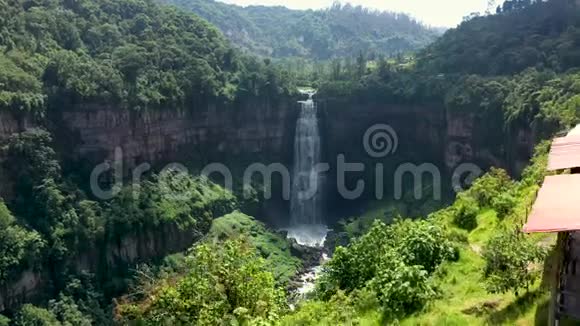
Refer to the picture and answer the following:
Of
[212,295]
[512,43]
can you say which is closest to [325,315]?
[212,295]

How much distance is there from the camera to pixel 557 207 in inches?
335

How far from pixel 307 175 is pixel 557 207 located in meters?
48.0

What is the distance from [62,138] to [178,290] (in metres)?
29.7

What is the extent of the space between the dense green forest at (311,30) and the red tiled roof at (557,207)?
11697cm

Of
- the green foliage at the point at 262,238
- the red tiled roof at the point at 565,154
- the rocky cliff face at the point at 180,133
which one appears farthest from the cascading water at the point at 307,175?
the red tiled roof at the point at 565,154

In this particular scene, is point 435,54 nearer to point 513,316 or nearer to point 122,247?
point 122,247

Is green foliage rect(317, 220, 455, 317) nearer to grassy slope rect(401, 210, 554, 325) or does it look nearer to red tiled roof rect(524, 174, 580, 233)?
grassy slope rect(401, 210, 554, 325)

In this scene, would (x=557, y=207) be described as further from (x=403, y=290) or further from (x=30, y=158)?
(x=30, y=158)

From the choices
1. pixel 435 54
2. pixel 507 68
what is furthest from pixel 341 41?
pixel 507 68

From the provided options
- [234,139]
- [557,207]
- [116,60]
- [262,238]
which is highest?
[116,60]

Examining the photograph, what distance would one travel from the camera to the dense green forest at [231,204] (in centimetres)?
1344

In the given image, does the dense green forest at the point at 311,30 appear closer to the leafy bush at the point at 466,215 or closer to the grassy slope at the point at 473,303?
the leafy bush at the point at 466,215

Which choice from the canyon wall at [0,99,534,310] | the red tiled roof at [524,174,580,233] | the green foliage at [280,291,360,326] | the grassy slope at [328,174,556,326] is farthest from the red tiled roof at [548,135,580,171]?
the canyon wall at [0,99,534,310]

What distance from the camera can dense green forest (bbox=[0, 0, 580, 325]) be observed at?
1344 cm
